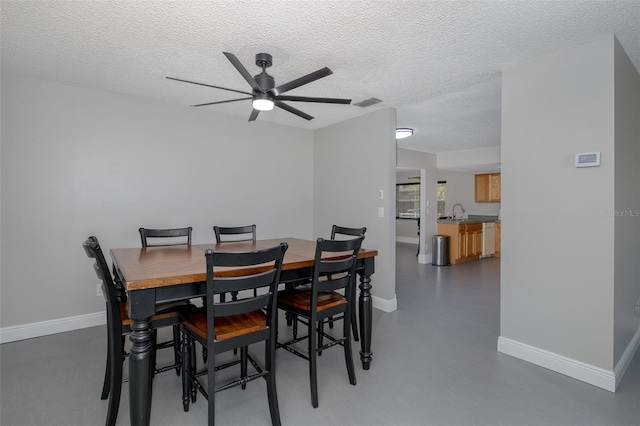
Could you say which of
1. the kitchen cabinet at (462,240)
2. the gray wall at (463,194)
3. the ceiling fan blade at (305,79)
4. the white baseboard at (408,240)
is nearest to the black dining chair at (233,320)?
the ceiling fan blade at (305,79)

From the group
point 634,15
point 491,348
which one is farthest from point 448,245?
point 634,15

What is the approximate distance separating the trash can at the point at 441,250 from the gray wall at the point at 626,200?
3.65m

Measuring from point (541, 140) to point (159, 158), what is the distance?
3.63 meters

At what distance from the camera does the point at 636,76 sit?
2.62 metres

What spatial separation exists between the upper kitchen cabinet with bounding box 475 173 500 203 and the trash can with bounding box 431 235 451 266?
7.65 ft

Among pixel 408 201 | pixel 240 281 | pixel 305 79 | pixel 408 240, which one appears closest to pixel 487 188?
pixel 408 201

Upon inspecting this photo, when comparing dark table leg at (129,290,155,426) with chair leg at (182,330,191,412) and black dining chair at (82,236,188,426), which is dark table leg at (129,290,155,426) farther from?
chair leg at (182,330,191,412)

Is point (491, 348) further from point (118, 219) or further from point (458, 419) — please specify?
point (118, 219)

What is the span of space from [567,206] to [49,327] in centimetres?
449

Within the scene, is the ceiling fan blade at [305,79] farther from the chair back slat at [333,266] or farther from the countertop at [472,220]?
the countertop at [472,220]

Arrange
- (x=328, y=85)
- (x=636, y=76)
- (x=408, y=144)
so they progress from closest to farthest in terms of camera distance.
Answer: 1. (x=636, y=76)
2. (x=328, y=85)
3. (x=408, y=144)

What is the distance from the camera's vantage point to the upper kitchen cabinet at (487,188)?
25.6ft

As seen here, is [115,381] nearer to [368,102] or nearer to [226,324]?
[226,324]

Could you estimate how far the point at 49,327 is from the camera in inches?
118
